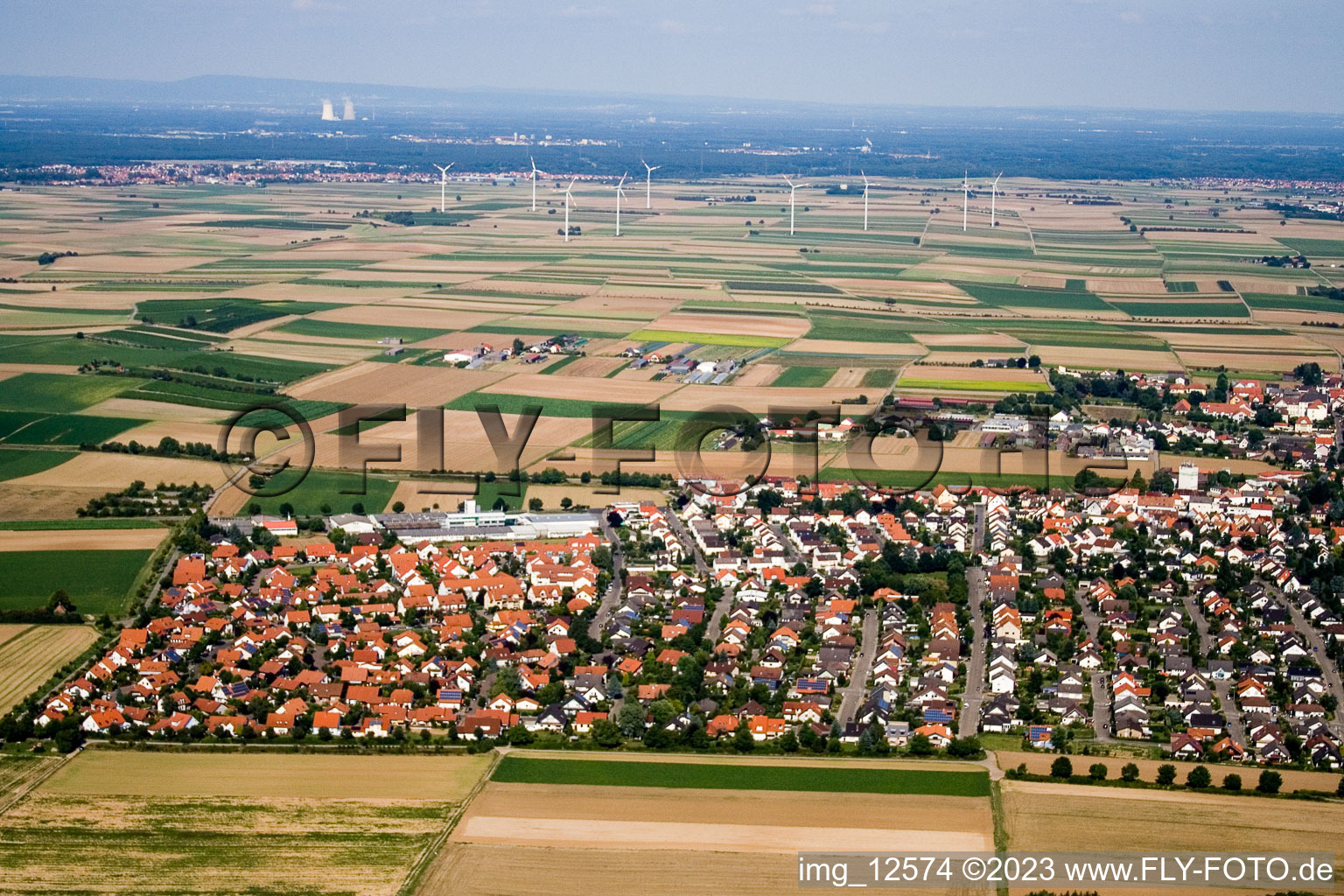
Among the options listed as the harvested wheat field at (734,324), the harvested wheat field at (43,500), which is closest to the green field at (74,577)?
the harvested wheat field at (43,500)

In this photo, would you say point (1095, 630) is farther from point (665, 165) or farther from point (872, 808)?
point (665, 165)

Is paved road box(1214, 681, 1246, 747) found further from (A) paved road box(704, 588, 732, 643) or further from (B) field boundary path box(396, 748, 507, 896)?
(B) field boundary path box(396, 748, 507, 896)

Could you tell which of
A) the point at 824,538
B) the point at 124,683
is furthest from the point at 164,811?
the point at 824,538

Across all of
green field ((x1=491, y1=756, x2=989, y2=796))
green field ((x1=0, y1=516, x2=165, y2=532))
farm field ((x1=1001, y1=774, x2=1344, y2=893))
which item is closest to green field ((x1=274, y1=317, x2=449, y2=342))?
→ green field ((x1=0, y1=516, x2=165, y2=532))

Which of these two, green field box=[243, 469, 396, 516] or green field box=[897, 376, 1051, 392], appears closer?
green field box=[243, 469, 396, 516]

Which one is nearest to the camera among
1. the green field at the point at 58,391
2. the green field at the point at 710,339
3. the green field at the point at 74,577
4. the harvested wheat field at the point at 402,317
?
the green field at the point at 74,577

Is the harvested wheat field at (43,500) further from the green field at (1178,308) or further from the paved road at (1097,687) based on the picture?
the green field at (1178,308)
